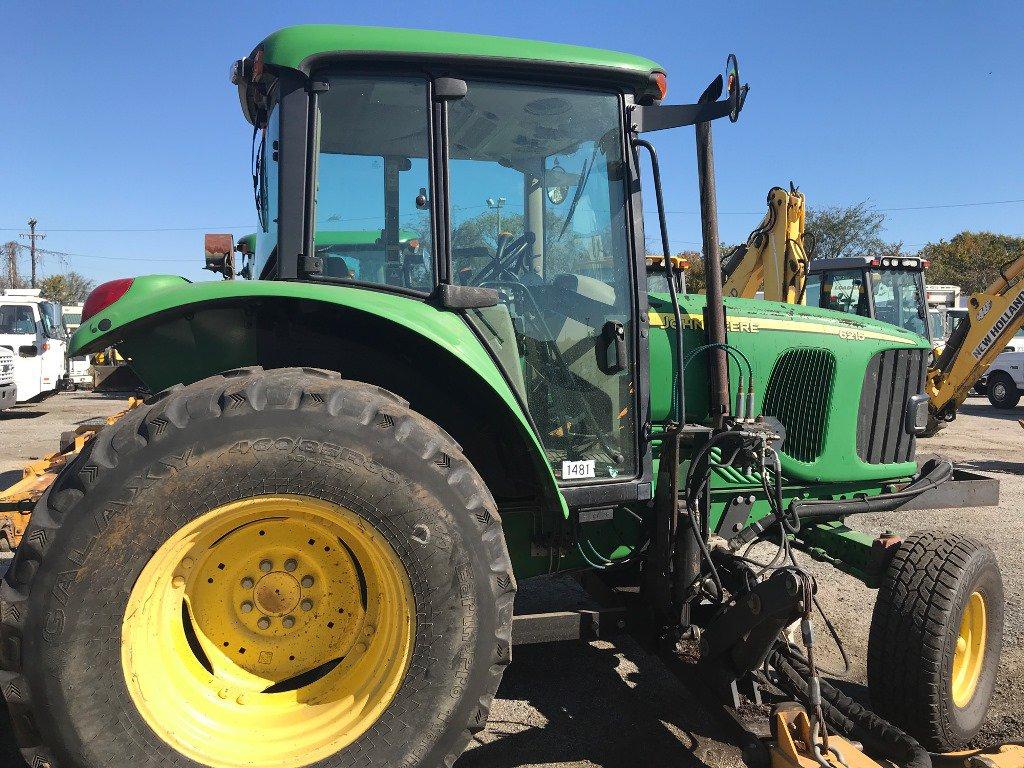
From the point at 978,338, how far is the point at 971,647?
819 centimetres

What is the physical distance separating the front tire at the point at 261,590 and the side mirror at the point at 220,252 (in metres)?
1.78

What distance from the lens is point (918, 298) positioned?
40.0 feet

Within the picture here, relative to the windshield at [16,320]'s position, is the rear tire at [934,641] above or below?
below

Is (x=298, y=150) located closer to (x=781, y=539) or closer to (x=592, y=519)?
(x=592, y=519)

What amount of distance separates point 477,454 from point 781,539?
45.0 inches

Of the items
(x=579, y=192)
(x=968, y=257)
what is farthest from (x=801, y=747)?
(x=968, y=257)

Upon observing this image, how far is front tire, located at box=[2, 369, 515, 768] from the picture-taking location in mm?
1776

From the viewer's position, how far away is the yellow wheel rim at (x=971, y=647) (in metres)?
2.85

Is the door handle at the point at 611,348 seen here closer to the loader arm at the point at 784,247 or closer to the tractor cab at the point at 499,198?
the tractor cab at the point at 499,198

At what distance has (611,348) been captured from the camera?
254 centimetres

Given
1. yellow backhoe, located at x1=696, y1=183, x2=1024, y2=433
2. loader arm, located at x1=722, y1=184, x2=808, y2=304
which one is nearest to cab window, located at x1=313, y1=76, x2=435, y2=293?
yellow backhoe, located at x1=696, y1=183, x2=1024, y2=433

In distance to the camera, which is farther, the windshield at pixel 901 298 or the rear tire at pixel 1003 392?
the rear tire at pixel 1003 392

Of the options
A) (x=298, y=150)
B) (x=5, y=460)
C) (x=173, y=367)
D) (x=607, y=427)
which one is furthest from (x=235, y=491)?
(x=5, y=460)

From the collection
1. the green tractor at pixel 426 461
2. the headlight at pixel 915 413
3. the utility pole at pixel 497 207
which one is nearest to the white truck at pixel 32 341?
the green tractor at pixel 426 461
